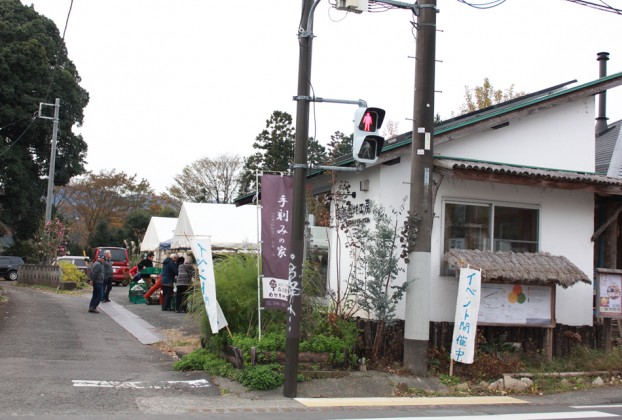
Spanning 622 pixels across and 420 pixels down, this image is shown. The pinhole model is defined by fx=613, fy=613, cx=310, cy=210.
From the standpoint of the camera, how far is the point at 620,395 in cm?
1001

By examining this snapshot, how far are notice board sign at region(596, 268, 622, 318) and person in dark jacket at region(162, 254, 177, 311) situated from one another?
11.6 m

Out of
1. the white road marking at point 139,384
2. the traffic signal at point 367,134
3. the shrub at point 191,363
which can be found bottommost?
the white road marking at point 139,384

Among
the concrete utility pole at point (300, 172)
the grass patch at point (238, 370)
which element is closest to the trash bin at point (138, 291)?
the grass patch at point (238, 370)

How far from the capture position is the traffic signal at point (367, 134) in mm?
8844

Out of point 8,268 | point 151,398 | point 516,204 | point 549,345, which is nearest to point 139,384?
point 151,398

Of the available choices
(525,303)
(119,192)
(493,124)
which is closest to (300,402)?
(525,303)

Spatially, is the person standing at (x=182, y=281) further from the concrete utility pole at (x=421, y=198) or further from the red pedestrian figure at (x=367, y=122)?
the red pedestrian figure at (x=367, y=122)

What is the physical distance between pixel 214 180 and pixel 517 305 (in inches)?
1811

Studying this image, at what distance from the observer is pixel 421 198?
1025 cm

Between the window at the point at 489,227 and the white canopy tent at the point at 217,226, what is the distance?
496 inches

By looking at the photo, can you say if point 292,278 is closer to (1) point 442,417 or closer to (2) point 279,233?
(2) point 279,233

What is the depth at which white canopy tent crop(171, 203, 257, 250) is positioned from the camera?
936 inches

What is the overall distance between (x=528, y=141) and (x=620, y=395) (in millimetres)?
5139

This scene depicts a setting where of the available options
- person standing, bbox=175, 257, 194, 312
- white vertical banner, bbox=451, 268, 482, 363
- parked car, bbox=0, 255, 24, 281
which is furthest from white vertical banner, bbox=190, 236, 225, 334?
parked car, bbox=0, 255, 24, 281
